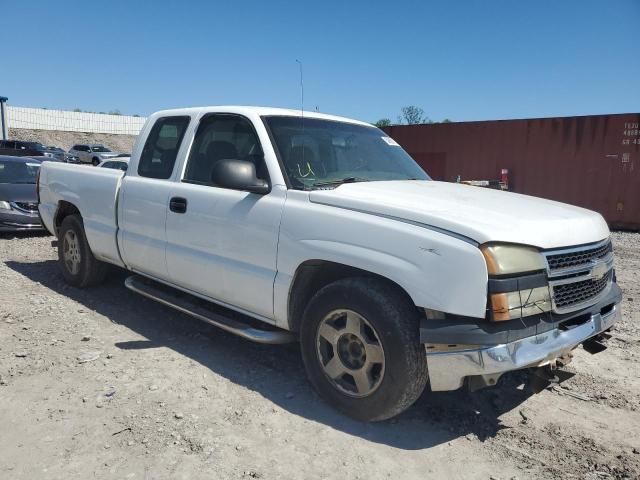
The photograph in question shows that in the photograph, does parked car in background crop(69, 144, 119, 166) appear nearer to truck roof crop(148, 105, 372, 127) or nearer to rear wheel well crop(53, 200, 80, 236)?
rear wheel well crop(53, 200, 80, 236)

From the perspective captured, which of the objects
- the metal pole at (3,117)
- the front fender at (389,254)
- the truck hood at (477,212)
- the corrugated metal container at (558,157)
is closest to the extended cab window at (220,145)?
the front fender at (389,254)

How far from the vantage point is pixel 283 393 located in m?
3.50

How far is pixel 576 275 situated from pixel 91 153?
37.0 metres

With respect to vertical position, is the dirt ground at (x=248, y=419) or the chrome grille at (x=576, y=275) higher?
the chrome grille at (x=576, y=275)

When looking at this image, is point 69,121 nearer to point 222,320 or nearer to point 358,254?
point 222,320

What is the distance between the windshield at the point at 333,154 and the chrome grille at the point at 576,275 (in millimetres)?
1425

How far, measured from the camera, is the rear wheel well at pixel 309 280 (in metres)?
3.21

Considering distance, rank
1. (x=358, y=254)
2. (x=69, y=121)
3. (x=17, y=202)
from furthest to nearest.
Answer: (x=69, y=121)
(x=17, y=202)
(x=358, y=254)

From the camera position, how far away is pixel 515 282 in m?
2.58

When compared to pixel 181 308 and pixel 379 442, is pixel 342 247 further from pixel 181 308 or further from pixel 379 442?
pixel 181 308

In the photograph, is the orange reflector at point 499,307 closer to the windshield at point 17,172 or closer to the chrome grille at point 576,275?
the chrome grille at point 576,275

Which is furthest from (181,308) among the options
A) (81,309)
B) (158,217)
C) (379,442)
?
(379,442)

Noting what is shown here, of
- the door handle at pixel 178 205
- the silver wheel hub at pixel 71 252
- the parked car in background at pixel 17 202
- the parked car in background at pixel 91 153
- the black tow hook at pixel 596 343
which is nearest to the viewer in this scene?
the black tow hook at pixel 596 343

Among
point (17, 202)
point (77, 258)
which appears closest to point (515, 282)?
point (77, 258)
